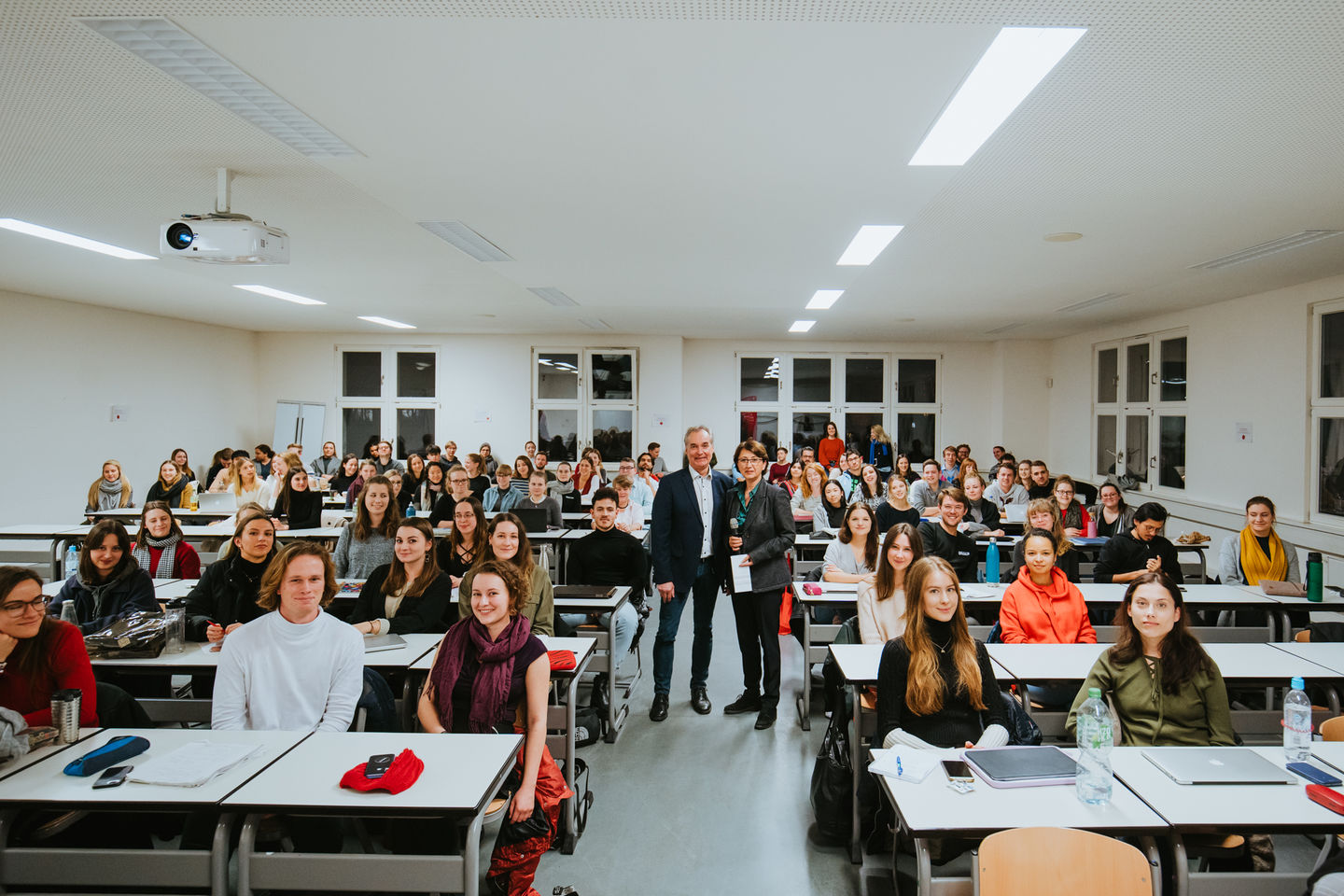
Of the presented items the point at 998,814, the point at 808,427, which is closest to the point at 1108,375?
the point at 808,427

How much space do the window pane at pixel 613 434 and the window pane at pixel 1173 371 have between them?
7.26 meters

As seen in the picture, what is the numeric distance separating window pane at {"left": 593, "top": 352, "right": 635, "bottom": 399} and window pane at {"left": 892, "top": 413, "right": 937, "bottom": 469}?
179 inches

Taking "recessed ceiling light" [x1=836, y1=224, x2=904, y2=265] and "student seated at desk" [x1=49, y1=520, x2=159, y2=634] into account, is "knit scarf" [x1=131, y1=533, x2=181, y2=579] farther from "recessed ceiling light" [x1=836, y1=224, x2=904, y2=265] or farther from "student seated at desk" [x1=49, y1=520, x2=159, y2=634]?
"recessed ceiling light" [x1=836, y1=224, x2=904, y2=265]

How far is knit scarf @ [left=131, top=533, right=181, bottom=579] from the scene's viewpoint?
4.89 meters

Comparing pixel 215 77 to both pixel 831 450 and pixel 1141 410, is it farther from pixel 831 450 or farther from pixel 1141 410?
pixel 831 450

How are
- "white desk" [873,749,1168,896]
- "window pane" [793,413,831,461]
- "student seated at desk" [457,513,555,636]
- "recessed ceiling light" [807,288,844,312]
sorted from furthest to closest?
"window pane" [793,413,831,461]
"recessed ceiling light" [807,288,844,312]
"student seated at desk" [457,513,555,636]
"white desk" [873,749,1168,896]

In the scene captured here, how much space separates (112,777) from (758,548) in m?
2.96

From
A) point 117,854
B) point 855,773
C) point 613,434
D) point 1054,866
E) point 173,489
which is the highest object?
point 613,434

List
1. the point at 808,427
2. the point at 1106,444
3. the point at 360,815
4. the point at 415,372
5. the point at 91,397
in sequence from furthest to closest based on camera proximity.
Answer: the point at 808,427 < the point at 415,372 < the point at 1106,444 < the point at 91,397 < the point at 360,815

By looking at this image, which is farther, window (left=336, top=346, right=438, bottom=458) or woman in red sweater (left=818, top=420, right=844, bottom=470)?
window (left=336, top=346, right=438, bottom=458)

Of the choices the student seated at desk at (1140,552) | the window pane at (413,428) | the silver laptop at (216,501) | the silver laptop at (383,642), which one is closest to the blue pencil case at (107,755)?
the silver laptop at (383,642)

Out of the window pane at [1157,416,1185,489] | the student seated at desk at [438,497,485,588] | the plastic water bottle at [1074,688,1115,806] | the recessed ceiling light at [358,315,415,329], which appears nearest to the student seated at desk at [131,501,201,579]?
the student seated at desk at [438,497,485,588]

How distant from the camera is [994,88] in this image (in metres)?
2.76

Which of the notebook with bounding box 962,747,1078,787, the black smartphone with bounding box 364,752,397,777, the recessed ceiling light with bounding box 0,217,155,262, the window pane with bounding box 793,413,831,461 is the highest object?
the recessed ceiling light with bounding box 0,217,155,262
